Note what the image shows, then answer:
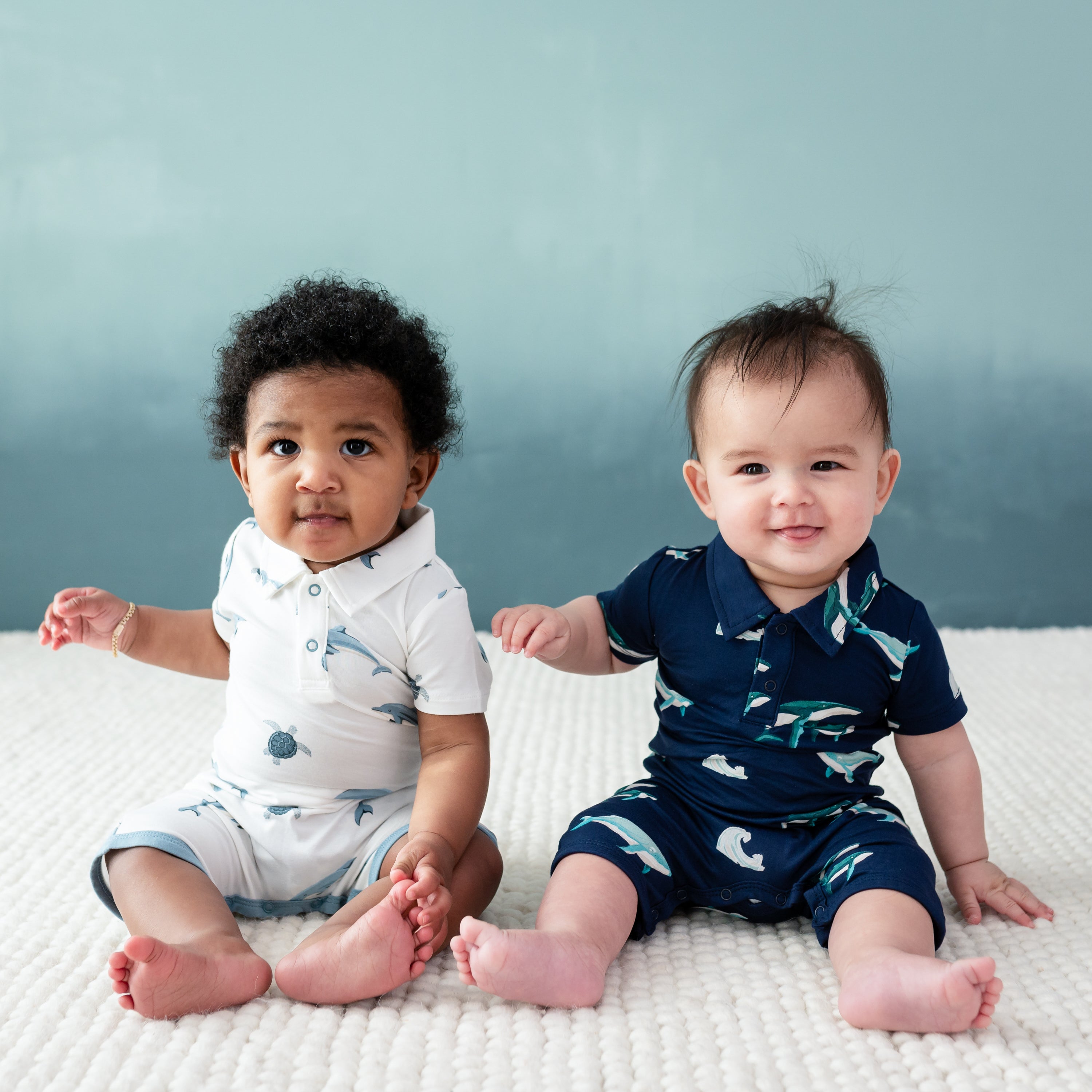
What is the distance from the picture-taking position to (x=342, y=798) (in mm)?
839

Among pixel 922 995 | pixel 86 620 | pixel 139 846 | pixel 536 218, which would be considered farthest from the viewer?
pixel 536 218

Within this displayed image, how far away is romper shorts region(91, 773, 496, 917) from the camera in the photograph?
0.81 meters

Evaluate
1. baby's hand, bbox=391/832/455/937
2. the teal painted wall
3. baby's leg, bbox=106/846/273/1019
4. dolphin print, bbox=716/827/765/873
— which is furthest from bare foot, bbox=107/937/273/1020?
the teal painted wall

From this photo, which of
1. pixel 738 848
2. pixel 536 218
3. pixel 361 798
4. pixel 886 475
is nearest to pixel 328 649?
pixel 361 798

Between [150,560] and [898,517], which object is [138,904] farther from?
[898,517]

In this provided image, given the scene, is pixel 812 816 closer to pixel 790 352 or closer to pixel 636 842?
pixel 636 842

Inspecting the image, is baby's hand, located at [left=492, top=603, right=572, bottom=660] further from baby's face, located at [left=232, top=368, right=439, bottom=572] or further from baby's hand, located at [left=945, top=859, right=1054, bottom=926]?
baby's hand, located at [left=945, top=859, right=1054, bottom=926]

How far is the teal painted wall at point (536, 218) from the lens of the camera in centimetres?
181

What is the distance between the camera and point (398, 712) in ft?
2.75

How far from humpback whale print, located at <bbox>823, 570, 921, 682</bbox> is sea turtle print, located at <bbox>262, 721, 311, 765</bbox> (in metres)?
0.40

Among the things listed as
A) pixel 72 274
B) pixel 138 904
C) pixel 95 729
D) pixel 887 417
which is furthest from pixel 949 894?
pixel 72 274

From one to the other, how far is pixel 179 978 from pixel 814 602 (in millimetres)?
500

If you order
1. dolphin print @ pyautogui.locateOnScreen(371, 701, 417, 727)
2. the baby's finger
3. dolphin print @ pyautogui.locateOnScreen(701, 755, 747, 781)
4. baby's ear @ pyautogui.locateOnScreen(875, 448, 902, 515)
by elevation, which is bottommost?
the baby's finger

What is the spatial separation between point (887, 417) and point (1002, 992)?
0.41 meters
